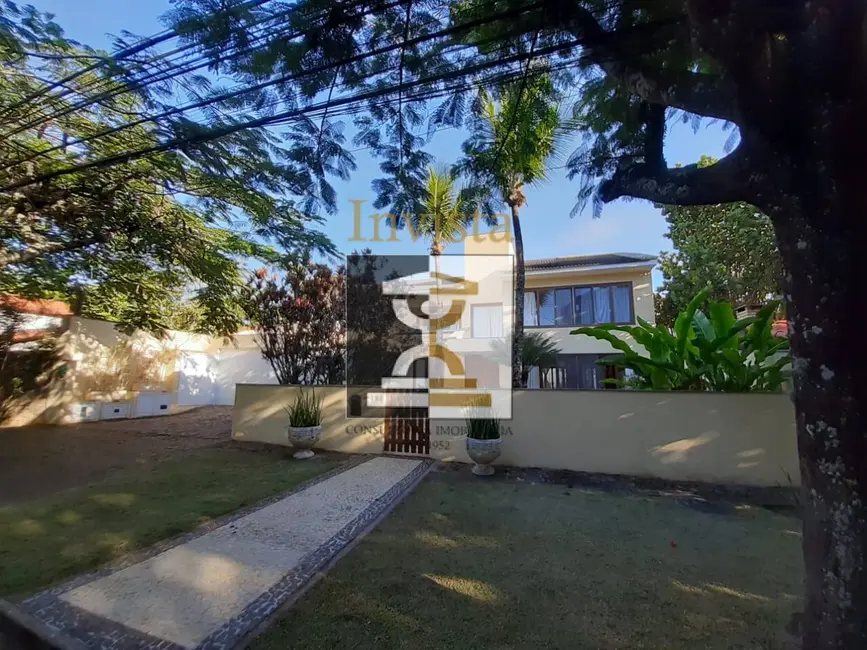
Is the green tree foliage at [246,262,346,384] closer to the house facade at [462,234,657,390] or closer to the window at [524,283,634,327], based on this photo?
the house facade at [462,234,657,390]

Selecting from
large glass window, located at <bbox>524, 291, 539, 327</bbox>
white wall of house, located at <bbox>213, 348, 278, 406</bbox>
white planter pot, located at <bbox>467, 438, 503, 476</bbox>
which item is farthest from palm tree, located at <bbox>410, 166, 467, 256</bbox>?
white wall of house, located at <bbox>213, 348, 278, 406</bbox>

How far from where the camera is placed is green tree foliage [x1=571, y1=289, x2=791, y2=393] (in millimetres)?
6438

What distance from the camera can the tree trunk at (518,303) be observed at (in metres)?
8.35

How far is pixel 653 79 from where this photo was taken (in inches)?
115

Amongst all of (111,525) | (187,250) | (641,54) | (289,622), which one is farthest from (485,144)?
(187,250)

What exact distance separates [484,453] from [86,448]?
A: 7.90m

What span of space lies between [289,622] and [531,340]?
8050mm

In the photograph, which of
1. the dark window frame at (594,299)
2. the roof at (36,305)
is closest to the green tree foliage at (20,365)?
the roof at (36,305)

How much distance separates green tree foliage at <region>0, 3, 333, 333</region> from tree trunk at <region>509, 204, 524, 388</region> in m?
4.22

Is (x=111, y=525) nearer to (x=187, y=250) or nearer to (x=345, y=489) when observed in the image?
(x=345, y=489)

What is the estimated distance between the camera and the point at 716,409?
594 centimetres

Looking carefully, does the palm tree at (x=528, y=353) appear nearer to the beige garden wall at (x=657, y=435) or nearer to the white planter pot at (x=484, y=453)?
the beige garden wall at (x=657, y=435)

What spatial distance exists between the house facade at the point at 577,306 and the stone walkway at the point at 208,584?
8.74 metres

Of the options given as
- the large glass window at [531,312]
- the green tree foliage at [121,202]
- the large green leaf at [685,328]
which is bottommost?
the large green leaf at [685,328]
